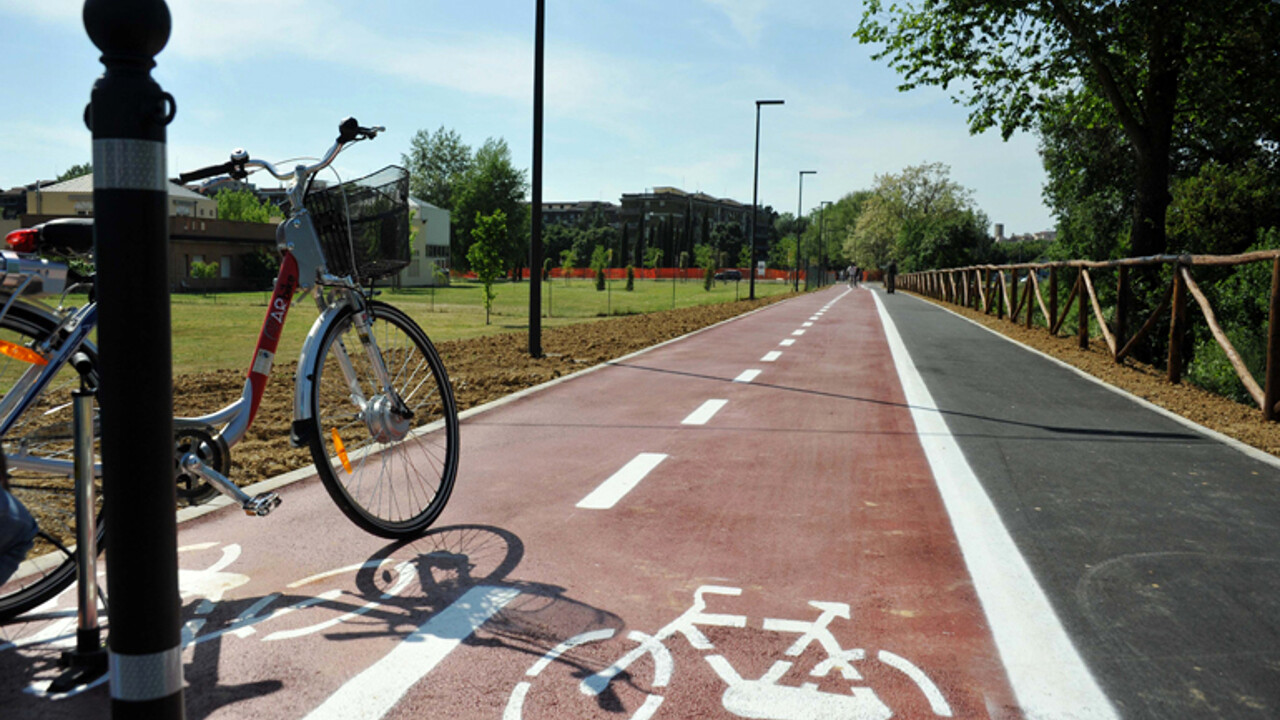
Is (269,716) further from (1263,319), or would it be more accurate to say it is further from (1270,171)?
(1270,171)

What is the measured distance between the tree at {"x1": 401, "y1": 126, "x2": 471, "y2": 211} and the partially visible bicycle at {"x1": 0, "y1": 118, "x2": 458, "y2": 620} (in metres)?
96.1

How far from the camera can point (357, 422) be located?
4.16 m

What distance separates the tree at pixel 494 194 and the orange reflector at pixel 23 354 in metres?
89.5

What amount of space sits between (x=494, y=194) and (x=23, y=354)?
93.6 metres

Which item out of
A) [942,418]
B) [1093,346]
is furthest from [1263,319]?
[942,418]

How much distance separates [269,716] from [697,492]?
292 cm

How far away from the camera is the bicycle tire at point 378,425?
148 inches

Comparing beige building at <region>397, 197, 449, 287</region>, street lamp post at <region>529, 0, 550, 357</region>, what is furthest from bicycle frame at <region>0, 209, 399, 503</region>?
beige building at <region>397, 197, 449, 287</region>

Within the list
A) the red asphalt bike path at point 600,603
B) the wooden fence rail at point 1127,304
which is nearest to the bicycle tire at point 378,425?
the red asphalt bike path at point 600,603

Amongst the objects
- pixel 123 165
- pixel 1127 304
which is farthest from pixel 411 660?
pixel 1127 304

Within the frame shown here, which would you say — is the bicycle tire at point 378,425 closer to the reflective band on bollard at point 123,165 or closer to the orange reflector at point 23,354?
the orange reflector at point 23,354

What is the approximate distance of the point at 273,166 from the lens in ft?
12.3

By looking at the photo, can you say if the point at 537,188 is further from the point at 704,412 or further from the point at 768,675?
the point at 768,675

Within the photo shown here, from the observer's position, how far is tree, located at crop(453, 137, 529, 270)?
305ft
